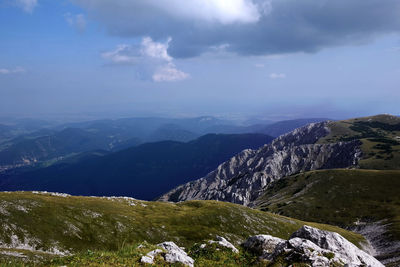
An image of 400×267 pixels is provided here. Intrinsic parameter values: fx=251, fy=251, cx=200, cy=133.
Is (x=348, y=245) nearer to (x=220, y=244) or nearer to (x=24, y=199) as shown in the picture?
(x=220, y=244)

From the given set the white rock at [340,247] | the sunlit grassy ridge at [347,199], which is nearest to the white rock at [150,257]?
the white rock at [340,247]

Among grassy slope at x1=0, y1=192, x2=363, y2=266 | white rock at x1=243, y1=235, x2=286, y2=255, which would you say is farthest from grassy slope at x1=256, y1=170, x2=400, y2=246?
white rock at x1=243, y1=235, x2=286, y2=255

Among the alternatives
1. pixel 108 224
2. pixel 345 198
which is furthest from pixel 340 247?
pixel 345 198

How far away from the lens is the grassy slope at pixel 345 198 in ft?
441

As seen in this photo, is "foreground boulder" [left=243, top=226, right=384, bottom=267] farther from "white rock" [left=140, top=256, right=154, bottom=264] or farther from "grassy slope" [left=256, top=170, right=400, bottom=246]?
"grassy slope" [left=256, top=170, right=400, bottom=246]

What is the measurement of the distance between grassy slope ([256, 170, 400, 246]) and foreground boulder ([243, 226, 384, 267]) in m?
113

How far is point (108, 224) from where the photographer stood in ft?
225

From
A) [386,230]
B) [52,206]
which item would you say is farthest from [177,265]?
[386,230]

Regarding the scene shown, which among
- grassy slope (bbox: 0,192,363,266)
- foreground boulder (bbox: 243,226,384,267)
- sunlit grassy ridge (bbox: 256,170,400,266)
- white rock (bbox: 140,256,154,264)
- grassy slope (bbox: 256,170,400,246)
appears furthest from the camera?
grassy slope (bbox: 256,170,400,246)

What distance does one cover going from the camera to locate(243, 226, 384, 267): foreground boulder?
20095 mm

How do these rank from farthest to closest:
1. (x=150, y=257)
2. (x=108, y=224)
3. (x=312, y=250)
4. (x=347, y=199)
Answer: (x=347, y=199) → (x=108, y=224) → (x=312, y=250) → (x=150, y=257)

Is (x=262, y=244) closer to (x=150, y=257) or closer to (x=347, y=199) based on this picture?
(x=150, y=257)

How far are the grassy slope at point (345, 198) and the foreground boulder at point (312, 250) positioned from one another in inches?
4451

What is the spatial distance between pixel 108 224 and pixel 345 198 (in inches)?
5654
